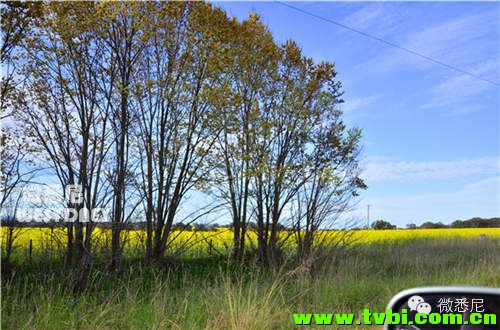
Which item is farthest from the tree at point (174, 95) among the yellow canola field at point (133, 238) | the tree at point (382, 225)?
the tree at point (382, 225)

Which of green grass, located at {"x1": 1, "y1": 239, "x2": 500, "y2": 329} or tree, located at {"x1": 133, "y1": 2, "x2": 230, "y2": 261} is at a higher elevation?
tree, located at {"x1": 133, "y1": 2, "x2": 230, "y2": 261}

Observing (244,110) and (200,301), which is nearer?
(200,301)

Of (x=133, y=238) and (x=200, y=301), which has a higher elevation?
(x=133, y=238)

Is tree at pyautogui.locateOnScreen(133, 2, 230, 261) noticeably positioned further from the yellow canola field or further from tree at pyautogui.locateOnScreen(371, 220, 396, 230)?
tree at pyautogui.locateOnScreen(371, 220, 396, 230)

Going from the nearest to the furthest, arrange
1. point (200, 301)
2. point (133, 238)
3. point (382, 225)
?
1. point (200, 301)
2. point (133, 238)
3. point (382, 225)

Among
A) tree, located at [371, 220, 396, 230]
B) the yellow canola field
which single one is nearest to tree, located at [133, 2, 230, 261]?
the yellow canola field

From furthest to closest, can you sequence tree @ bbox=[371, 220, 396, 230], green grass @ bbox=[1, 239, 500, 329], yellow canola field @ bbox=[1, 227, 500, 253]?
tree @ bbox=[371, 220, 396, 230]
yellow canola field @ bbox=[1, 227, 500, 253]
green grass @ bbox=[1, 239, 500, 329]

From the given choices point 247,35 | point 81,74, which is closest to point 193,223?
point 81,74

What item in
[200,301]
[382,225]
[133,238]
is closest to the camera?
[200,301]

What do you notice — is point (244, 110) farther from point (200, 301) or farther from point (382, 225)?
point (382, 225)

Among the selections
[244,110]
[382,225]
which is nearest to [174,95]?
[244,110]

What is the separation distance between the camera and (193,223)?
1079 centimetres

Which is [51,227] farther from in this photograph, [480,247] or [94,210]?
[480,247]

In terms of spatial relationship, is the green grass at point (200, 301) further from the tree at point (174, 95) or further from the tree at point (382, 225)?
the tree at point (382, 225)
